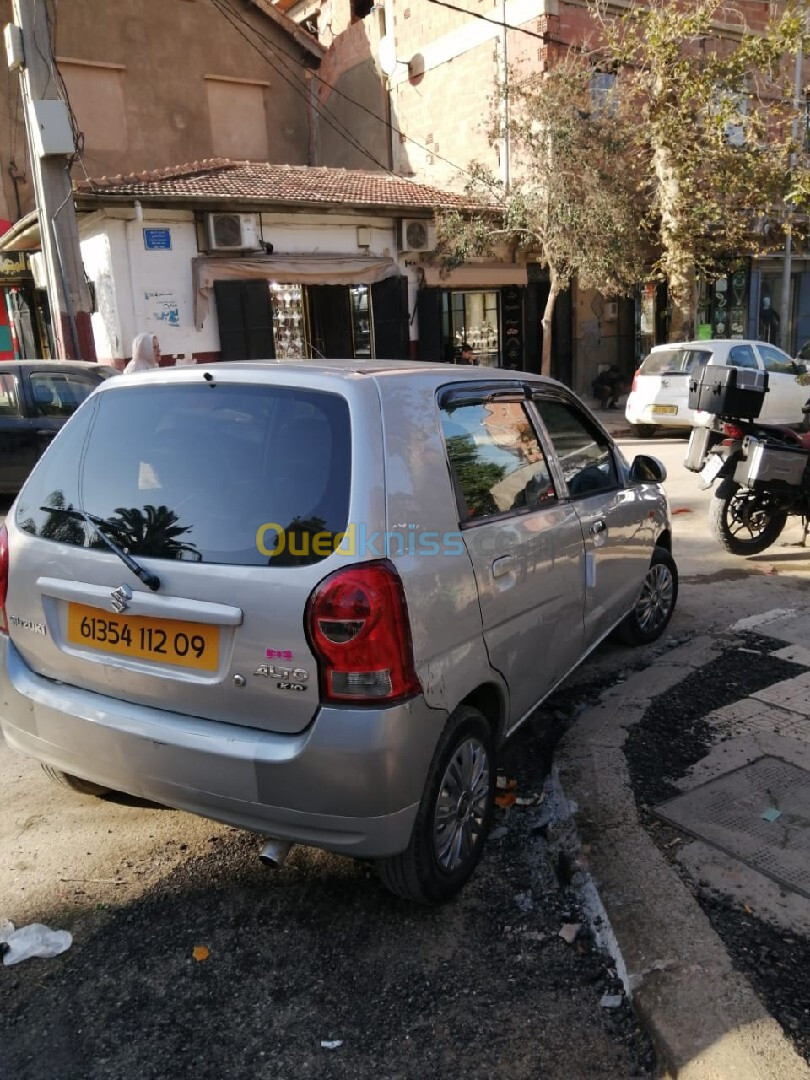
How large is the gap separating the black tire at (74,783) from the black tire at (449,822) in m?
1.35

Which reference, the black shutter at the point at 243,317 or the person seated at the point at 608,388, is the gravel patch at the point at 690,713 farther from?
the person seated at the point at 608,388

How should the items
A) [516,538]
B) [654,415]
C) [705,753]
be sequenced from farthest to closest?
[654,415]
[705,753]
[516,538]

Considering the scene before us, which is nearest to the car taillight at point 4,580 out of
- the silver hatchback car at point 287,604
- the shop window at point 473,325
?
the silver hatchback car at point 287,604

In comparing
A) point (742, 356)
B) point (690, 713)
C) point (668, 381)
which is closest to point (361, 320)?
point (668, 381)

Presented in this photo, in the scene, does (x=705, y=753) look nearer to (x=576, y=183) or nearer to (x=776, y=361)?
(x=776, y=361)

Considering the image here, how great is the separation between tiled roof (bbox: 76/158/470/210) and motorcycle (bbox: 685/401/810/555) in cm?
1111

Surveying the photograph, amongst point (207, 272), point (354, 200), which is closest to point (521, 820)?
point (207, 272)

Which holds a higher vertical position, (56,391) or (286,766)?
(56,391)

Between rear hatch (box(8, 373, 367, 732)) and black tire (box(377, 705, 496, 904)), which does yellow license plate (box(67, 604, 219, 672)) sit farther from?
black tire (box(377, 705, 496, 904))

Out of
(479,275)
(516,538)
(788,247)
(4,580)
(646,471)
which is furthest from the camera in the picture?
(788,247)

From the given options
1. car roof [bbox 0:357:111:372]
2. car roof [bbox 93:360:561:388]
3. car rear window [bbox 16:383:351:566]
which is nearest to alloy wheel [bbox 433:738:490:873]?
car rear window [bbox 16:383:351:566]

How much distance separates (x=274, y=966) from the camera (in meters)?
2.49

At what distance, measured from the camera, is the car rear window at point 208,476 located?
2.41 meters

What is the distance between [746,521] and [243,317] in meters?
11.5
